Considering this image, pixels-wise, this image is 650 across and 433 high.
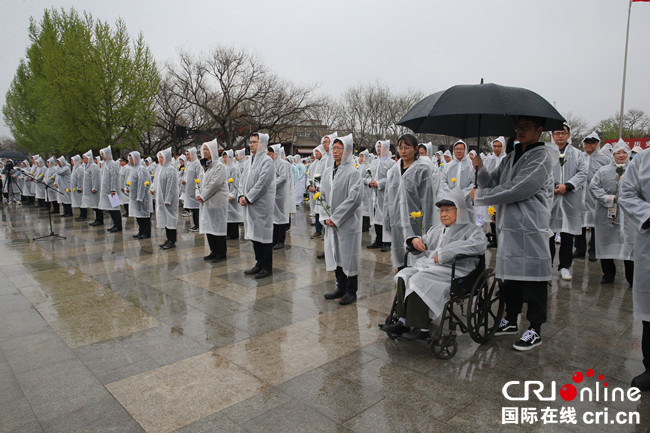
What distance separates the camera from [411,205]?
5.05m

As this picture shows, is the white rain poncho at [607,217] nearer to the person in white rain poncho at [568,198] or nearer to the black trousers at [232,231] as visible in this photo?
the person in white rain poncho at [568,198]

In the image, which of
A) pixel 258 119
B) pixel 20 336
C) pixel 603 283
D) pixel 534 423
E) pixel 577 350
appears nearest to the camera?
pixel 534 423

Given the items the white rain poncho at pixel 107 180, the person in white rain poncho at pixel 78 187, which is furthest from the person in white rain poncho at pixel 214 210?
the person in white rain poncho at pixel 78 187

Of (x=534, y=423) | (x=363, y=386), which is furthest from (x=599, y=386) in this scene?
(x=363, y=386)

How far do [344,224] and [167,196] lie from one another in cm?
558

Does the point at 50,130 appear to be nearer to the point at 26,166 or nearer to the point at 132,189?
the point at 26,166

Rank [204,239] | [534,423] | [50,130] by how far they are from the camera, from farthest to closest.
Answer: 1. [50,130]
2. [204,239]
3. [534,423]

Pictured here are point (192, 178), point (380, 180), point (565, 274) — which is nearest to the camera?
point (565, 274)

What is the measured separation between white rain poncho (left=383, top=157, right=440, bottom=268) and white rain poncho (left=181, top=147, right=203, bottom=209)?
5.96 metres

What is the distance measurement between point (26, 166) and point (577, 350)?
27045mm

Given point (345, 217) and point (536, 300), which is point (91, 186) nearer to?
point (345, 217)

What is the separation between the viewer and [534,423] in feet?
9.26

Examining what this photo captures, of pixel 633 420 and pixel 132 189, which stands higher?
pixel 132 189

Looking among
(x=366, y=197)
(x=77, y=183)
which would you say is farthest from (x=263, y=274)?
(x=77, y=183)
